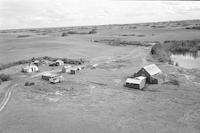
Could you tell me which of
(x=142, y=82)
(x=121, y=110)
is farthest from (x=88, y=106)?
(x=142, y=82)

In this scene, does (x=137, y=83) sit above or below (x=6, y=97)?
above

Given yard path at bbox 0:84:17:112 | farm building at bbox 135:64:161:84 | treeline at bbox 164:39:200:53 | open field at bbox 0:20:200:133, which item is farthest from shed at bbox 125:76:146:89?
treeline at bbox 164:39:200:53

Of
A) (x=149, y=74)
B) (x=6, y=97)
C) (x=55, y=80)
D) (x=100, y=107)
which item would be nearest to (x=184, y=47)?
(x=149, y=74)

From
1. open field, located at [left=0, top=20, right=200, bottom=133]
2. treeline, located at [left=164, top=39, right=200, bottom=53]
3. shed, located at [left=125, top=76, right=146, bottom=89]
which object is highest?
treeline, located at [left=164, top=39, right=200, bottom=53]

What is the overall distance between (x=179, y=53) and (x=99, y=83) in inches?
1749

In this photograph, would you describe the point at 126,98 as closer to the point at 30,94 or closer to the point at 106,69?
the point at 30,94

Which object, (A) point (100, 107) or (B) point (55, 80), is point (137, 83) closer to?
(A) point (100, 107)

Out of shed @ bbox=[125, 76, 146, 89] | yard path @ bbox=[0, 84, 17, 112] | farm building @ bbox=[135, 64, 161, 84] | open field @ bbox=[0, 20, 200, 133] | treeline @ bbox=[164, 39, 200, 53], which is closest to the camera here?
open field @ bbox=[0, 20, 200, 133]

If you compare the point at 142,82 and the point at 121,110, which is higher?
the point at 142,82

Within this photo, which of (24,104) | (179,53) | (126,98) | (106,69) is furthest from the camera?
(179,53)

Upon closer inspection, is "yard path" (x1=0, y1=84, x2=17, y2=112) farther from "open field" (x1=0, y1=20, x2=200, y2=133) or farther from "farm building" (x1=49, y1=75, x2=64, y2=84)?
"farm building" (x1=49, y1=75, x2=64, y2=84)

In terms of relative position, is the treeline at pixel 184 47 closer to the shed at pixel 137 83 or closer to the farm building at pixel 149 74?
the farm building at pixel 149 74

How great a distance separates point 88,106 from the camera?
21.6 metres

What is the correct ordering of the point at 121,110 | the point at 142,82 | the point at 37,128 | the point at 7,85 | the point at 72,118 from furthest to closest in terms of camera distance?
the point at 7,85 → the point at 142,82 → the point at 121,110 → the point at 72,118 → the point at 37,128
